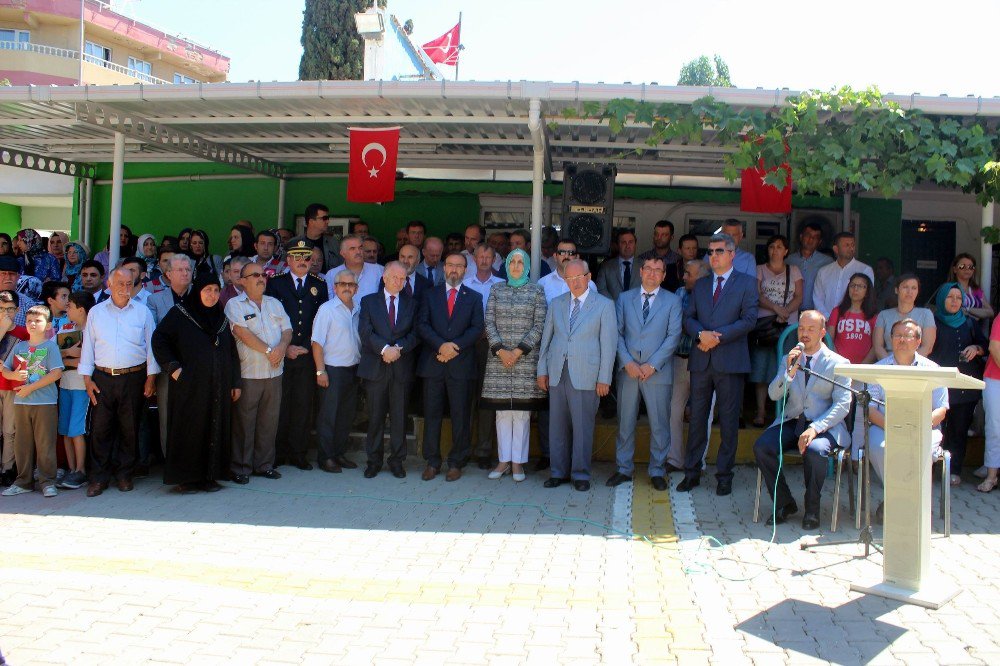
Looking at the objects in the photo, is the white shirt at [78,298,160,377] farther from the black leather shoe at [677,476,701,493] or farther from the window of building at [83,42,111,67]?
the window of building at [83,42,111,67]

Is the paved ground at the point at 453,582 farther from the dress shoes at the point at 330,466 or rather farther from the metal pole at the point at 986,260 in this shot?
A: the metal pole at the point at 986,260

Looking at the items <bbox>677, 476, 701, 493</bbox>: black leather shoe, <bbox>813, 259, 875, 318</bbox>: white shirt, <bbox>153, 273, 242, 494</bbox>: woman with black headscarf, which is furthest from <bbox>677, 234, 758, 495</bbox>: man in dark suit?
<bbox>153, 273, 242, 494</bbox>: woman with black headscarf

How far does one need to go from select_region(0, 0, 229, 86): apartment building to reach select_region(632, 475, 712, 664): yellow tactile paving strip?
118 feet

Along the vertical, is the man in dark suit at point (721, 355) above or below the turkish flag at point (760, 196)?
below

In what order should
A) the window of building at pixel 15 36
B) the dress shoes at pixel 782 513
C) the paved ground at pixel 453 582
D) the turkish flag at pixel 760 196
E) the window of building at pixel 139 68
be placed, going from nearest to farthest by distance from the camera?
the paved ground at pixel 453 582, the dress shoes at pixel 782 513, the turkish flag at pixel 760 196, the window of building at pixel 15 36, the window of building at pixel 139 68

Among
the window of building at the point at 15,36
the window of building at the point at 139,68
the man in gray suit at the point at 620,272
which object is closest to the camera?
the man in gray suit at the point at 620,272

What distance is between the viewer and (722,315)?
649 cm

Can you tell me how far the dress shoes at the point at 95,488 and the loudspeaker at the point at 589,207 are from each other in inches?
178

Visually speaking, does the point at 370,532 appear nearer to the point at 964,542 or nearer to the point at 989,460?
the point at 964,542

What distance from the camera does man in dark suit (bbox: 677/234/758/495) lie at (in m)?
6.40

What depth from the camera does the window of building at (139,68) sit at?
1513 inches

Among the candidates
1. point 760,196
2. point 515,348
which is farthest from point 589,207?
point 515,348

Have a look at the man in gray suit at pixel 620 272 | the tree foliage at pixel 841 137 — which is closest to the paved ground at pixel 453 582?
the man in gray suit at pixel 620 272

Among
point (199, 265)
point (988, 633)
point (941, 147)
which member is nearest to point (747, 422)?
point (941, 147)
